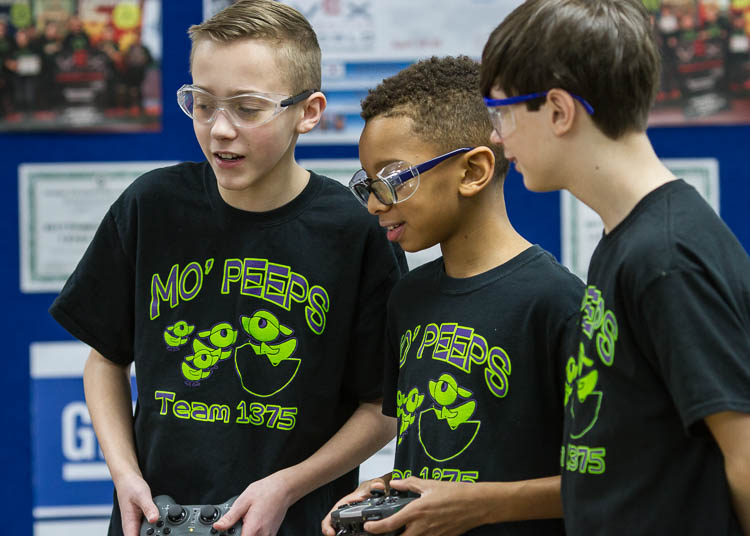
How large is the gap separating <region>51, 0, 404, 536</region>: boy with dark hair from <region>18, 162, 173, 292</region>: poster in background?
0.94 m

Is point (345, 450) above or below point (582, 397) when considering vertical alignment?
below

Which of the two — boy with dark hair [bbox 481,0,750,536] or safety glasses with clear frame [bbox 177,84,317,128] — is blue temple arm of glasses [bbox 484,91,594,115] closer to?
boy with dark hair [bbox 481,0,750,536]

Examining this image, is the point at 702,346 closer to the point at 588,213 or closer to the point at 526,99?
the point at 526,99

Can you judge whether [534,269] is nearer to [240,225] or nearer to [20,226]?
[240,225]

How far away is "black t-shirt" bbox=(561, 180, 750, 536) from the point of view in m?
0.77

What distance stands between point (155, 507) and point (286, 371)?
245 mm

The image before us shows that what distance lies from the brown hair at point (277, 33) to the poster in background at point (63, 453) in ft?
3.82

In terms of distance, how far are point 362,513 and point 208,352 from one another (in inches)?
13.4

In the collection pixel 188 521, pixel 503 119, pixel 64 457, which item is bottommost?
pixel 64 457

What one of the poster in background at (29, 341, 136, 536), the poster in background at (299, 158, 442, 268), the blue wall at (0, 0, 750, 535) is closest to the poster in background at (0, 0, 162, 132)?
the blue wall at (0, 0, 750, 535)

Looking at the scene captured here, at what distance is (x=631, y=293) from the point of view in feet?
2.69

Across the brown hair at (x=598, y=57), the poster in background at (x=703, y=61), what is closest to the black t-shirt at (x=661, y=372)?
the brown hair at (x=598, y=57)

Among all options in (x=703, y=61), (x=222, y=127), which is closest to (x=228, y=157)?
(x=222, y=127)

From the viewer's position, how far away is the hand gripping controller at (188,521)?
3.64 ft
